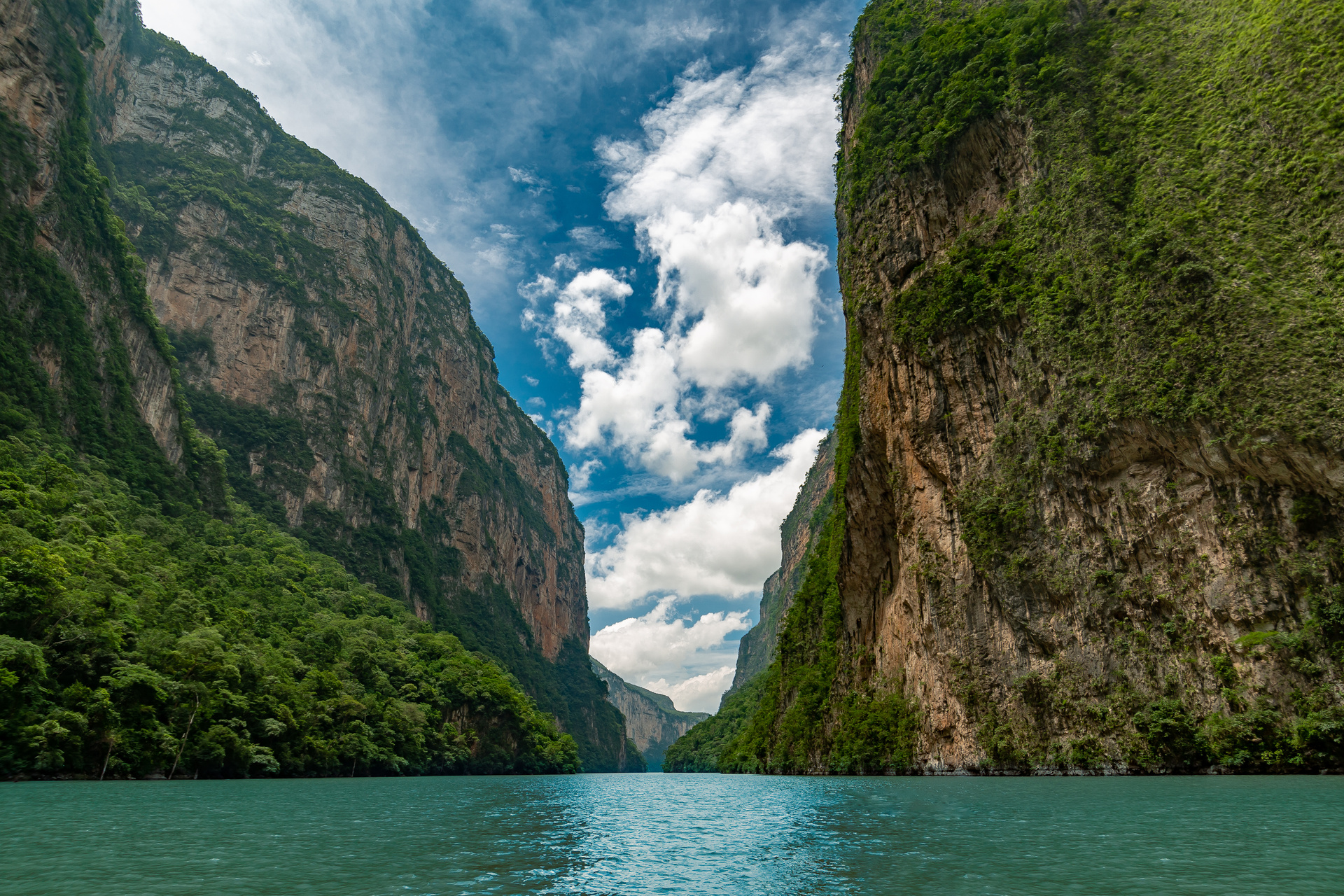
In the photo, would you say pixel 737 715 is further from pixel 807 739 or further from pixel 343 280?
pixel 343 280

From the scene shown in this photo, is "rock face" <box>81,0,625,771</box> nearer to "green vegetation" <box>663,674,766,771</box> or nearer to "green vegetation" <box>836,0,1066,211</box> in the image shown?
"green vegetation" <box>663,674,766,771</box>

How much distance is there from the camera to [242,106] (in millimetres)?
129875

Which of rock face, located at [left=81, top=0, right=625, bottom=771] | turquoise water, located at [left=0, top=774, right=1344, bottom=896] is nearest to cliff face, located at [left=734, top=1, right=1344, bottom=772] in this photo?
turquoise water, located at [left=0, top=774, right=1344, bottom=896]

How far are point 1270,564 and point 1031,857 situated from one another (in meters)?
26.8

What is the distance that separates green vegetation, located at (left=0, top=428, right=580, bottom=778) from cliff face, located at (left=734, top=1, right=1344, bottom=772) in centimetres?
3801

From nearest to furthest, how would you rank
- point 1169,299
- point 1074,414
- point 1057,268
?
point 1169,299 < point 1074,414 < point 1057,268

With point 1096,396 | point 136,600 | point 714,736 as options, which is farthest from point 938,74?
point 714,736

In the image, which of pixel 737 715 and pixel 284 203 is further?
pixel 737 715

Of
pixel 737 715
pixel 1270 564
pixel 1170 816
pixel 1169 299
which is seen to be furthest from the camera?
pixel 737 715

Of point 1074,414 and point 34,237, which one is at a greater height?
point 34,237

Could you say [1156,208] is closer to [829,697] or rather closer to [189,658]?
[829,697]

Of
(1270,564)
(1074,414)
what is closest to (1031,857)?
(1270,564)

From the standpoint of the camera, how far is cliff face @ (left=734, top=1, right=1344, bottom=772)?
3058 cm

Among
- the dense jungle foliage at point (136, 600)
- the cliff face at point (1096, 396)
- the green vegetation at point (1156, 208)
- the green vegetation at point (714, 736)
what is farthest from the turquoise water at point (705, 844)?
the green vegetation at point (714, 736)
